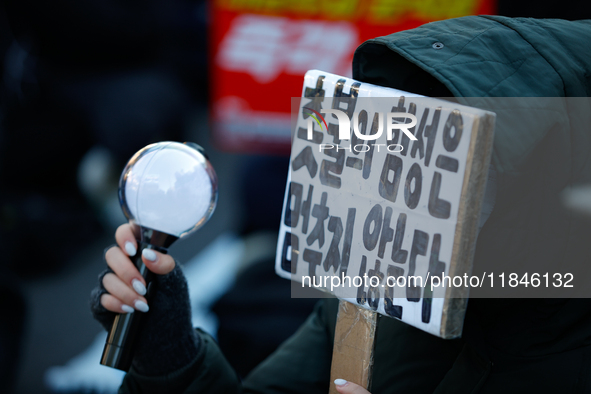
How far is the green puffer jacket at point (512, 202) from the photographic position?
78 cm

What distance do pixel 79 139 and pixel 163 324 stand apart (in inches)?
107

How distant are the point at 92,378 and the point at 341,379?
1.80 m

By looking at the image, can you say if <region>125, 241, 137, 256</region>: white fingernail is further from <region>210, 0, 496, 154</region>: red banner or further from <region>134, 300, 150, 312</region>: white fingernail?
<region>210, 0, 496, 154</region>: red banner

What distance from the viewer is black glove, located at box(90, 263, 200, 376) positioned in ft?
3.24

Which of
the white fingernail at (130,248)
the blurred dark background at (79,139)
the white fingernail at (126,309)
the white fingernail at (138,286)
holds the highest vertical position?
the white fingernail at (130,248)

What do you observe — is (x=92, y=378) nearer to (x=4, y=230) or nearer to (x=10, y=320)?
(x=10, y=320)

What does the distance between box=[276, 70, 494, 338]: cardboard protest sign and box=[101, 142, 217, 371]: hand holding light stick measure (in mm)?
154

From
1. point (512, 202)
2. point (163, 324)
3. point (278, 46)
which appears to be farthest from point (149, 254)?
point (278, 46)

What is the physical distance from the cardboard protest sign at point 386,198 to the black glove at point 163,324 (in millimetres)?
202

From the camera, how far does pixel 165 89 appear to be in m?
3.77

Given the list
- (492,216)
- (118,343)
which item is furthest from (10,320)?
(492,216)

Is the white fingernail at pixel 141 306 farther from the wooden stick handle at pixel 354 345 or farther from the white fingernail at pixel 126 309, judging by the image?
the wooden stick handle at pixel 354 345

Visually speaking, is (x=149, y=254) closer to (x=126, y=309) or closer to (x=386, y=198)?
(x=126, y=309)

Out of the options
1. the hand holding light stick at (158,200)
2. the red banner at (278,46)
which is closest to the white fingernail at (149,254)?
the hand holding light stick at (158,200)
